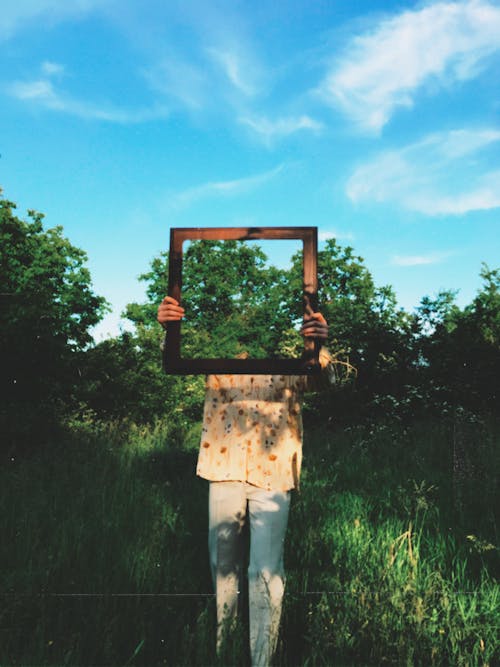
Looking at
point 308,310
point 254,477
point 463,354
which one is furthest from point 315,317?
point 463,354

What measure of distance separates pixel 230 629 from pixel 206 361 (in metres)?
1.60

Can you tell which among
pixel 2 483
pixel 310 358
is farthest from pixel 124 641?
pixel 2 483

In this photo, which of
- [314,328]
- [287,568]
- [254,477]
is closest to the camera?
[314,328]

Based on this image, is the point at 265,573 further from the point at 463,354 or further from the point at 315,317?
the point at 463,354

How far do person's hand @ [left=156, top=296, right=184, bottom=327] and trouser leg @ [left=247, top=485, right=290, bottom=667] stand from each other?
114cm

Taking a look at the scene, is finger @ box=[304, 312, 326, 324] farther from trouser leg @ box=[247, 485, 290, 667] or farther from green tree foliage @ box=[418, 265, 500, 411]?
green tree foliage @ box=[418, 265, 500, 411]

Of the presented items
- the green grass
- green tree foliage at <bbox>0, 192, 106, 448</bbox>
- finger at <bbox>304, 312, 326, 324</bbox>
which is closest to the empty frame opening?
finger at <bbox>304, 312, 326, 324</bbox>

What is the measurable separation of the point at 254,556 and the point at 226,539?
0.21 m

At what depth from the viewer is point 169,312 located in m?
2.70

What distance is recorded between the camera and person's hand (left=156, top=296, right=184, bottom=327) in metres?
2.69

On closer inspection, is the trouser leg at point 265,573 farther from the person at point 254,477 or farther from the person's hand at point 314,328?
the person's hand at point 314,328

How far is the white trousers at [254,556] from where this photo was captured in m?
2.94

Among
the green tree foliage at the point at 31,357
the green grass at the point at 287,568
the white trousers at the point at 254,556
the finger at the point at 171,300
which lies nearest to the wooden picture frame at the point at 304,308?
the finger at the point at 171,300

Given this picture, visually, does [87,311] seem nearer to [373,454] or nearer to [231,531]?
[373,454]
